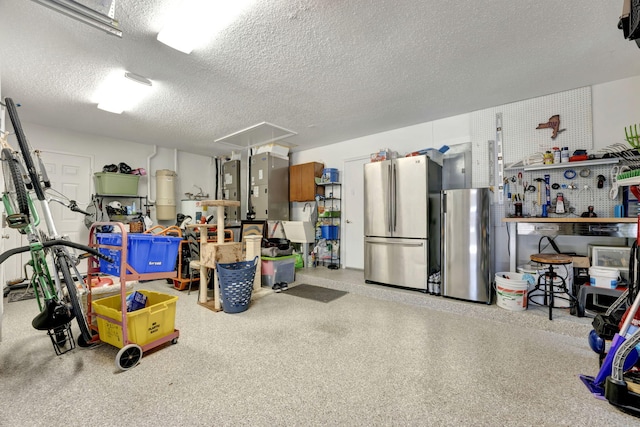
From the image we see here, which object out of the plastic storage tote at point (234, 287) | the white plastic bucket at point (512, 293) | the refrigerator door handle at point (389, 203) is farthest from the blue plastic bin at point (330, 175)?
the white plastic bucket at point (512, 293)

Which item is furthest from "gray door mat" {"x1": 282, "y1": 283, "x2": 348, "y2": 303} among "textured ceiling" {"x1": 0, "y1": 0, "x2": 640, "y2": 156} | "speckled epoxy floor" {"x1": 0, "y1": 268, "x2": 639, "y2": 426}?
"textured ceiling" {"x1": 0, "y1": 0, "x2": 640, "y2": 156}

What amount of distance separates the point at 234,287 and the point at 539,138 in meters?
4.28

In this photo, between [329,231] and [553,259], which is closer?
[553,259]

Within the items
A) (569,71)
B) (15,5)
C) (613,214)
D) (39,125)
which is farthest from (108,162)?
(613,214)

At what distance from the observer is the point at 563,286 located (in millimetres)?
2838

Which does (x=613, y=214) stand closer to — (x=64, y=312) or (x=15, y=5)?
→ (x=64, y=312)

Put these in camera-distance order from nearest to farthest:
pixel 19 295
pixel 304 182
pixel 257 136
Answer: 1. pixel 19 295
2. pixel 257 136
3. pixel 304 182

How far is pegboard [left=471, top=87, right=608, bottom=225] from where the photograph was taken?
3.11 m

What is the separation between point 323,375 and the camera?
189 centimetres

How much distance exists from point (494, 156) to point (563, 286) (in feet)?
5.94

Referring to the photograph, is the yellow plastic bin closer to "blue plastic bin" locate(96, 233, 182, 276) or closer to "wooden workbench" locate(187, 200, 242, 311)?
"blue plastic bin" locate(96, 233, 182, 276)

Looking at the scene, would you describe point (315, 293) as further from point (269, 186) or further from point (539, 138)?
point (539, 138)

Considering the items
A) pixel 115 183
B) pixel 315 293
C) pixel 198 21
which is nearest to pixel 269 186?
pixel 315 293

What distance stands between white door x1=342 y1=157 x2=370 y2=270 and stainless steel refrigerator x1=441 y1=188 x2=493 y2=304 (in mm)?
1929
